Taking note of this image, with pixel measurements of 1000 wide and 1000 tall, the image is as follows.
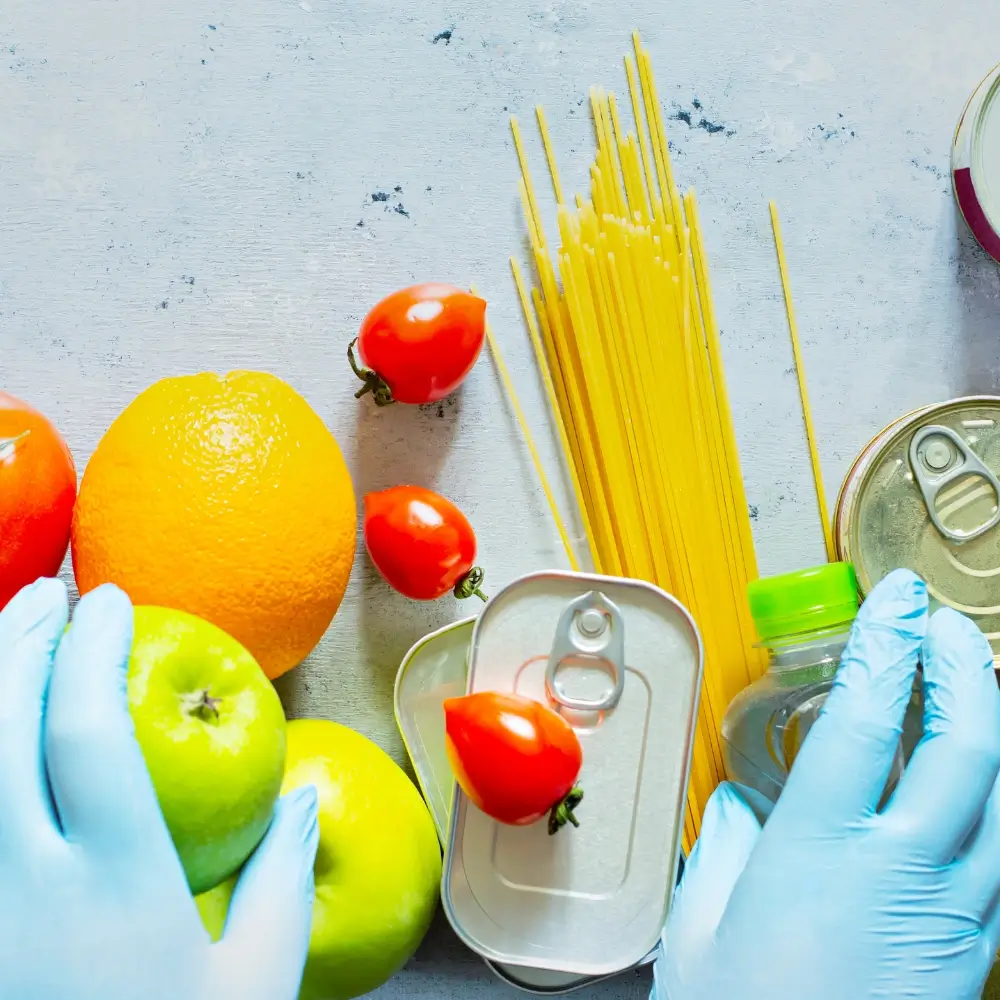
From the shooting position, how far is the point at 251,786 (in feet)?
2.07

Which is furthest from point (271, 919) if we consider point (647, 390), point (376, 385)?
point (647, 390)

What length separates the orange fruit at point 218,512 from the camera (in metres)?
0.74

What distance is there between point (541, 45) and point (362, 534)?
53cm

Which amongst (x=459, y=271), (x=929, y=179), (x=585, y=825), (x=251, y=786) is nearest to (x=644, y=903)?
(x=585, y=825)

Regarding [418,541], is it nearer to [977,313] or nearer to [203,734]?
[203,734]

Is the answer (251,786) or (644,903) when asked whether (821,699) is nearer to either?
(644,903)

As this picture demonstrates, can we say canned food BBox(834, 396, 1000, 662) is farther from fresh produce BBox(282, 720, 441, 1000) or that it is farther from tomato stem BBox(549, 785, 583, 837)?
fresh produce BBox(282, 720, 441, 1000)

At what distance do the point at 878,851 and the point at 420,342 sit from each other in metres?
0.58

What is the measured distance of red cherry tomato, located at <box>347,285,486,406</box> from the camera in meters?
0.85

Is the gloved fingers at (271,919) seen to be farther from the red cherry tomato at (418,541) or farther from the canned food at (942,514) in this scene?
the canned food at (942,514)

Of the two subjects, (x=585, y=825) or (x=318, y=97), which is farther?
(x=318, y=97)

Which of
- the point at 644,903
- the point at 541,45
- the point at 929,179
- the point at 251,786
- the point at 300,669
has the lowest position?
the point at 644,903

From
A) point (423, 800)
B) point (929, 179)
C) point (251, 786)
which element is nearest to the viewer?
point (251, 786)

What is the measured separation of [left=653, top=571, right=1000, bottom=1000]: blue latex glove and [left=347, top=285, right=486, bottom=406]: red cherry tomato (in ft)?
1.39
